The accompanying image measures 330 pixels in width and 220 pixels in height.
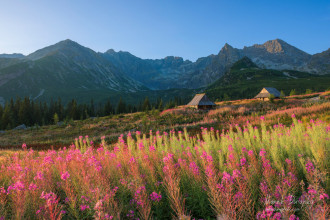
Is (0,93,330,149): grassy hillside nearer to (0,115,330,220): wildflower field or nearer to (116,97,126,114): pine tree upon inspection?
(0,115,330,220): wildflower field

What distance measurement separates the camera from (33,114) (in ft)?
189

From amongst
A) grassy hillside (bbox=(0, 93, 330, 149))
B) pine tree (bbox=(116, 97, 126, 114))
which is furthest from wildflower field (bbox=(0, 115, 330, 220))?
pine tree (bbox=(116, 97, 126, 114))

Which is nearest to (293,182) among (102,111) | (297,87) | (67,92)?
(102,111)

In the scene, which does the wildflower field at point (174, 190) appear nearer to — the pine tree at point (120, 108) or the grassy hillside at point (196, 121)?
the grassy hillside at point (196, 121)

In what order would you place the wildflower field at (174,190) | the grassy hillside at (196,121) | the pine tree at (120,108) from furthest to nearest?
1. the pine tree at (120,108)
2. the grassy hillside at (196,121)
3. the wildflower field at (174,190)

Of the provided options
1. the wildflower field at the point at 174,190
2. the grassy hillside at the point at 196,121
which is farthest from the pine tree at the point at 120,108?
the wildflower field at the point at 174,190

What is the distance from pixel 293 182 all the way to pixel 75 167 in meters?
3.75

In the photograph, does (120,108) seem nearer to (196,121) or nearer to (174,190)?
(196,121)

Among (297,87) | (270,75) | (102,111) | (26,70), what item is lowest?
(102,111)

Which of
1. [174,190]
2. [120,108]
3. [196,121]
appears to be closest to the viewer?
[174,190]

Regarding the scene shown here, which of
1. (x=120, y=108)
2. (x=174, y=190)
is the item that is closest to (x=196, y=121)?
(x=174, y=190)

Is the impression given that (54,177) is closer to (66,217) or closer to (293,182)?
(66,217)

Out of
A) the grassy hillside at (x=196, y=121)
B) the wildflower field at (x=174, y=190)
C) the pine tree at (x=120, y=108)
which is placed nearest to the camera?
the wildflower field at (x=174, y=190)

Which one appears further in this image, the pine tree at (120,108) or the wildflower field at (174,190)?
the pine tree at (120,108)
